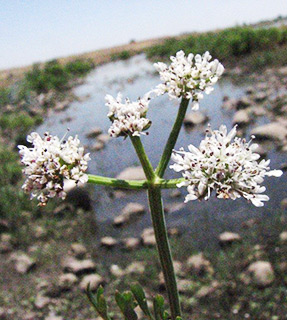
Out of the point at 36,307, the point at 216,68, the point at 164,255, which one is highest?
the point at 216,68

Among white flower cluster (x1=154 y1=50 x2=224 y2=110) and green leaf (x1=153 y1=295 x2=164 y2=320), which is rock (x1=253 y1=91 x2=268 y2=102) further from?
green leaf (x1=153 y1=295 x2=164 y2=320)

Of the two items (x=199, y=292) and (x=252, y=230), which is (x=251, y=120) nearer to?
(x=252, y=230)

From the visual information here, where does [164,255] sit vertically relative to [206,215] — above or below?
above

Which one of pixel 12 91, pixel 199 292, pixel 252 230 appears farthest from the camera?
pixel 12 91

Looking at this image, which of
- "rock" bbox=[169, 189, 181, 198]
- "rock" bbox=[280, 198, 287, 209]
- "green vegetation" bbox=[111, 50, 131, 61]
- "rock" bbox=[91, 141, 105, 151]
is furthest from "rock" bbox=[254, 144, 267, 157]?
"green vegetation" bbox=[111, 50, 131, 61]

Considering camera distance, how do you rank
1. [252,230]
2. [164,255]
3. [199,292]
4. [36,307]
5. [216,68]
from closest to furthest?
[164,255], [216,68], [199,292], [36,307], [252,230]

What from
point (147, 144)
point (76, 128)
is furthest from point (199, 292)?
point (76, 128)

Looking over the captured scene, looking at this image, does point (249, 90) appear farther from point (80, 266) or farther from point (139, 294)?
point (139, 294)
